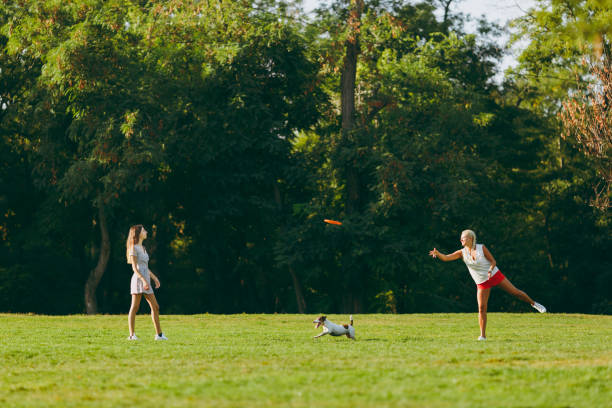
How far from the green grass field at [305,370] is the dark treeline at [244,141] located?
14908 millimetres

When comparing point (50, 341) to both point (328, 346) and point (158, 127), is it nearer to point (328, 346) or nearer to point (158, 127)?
point (328, 346)

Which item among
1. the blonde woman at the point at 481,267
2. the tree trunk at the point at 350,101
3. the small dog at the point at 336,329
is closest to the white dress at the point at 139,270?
the small dog at the point at 336,329

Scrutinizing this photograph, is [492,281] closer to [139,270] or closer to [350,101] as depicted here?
[139,270]

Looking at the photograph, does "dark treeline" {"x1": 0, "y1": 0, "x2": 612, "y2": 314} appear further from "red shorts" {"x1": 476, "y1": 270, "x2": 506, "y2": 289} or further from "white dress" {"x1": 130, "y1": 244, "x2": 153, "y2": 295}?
"red shorts" {"x1": 476, "y1": 270, "x2": 506, "y2": 289}

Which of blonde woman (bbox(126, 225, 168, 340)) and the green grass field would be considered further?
blonde woman (bbox(126, 225, 168, 340))

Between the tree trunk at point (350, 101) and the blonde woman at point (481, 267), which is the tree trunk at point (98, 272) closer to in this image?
the tree trunk at point (350, 101)

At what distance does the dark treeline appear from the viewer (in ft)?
97.5

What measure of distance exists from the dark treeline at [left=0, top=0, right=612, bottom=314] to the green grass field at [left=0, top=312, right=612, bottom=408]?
1491 centimetres

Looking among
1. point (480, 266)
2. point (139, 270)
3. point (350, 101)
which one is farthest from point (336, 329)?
point (350, 101)

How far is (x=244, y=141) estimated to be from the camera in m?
30.4

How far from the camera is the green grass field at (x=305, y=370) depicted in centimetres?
720

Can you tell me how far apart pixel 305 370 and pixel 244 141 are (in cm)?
2177

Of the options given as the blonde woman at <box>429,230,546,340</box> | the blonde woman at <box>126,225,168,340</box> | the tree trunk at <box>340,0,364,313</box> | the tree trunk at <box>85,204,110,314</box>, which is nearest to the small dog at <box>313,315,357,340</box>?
the blonde woman at <box>429,230,546,340</box>

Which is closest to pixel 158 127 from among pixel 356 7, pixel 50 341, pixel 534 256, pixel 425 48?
pixel 356 7
